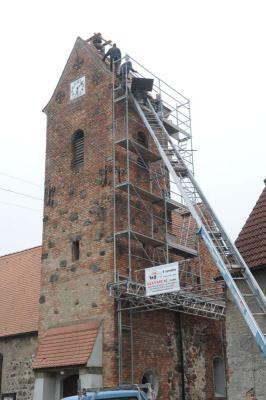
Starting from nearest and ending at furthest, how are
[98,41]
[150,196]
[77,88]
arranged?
1. [150,196]
2. [77,88]
3. [98,41]

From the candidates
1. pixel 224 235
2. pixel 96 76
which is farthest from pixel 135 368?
pixel 96 76

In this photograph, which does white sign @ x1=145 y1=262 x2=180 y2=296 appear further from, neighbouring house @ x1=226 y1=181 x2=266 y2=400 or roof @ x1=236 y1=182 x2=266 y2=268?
neighbouring house @ x1=226 y1=181 x2=266 y2=400

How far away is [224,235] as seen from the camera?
655 inches

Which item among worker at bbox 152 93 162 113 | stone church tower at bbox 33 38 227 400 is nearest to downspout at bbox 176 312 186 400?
stone church tower at bbox 33 38 227 400

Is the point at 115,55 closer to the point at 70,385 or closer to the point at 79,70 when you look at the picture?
the point at 79,70

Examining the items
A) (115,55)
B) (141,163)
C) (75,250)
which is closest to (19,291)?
(75,250)

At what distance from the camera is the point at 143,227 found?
68.9ft

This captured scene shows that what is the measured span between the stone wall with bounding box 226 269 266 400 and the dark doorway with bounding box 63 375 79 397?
647 centimetres

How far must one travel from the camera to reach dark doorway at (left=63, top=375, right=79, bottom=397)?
741 inches

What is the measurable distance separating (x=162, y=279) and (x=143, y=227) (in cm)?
328

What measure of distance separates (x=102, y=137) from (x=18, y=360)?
911 centimetres

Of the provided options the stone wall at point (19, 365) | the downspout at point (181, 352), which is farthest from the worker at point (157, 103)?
the stone wall at point (19, 365)

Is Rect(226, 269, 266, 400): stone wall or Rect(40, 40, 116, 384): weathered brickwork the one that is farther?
Rect(40, 40, 116, 384): weathered brickwork

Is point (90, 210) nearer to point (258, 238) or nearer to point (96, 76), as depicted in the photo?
point (96, 76)
